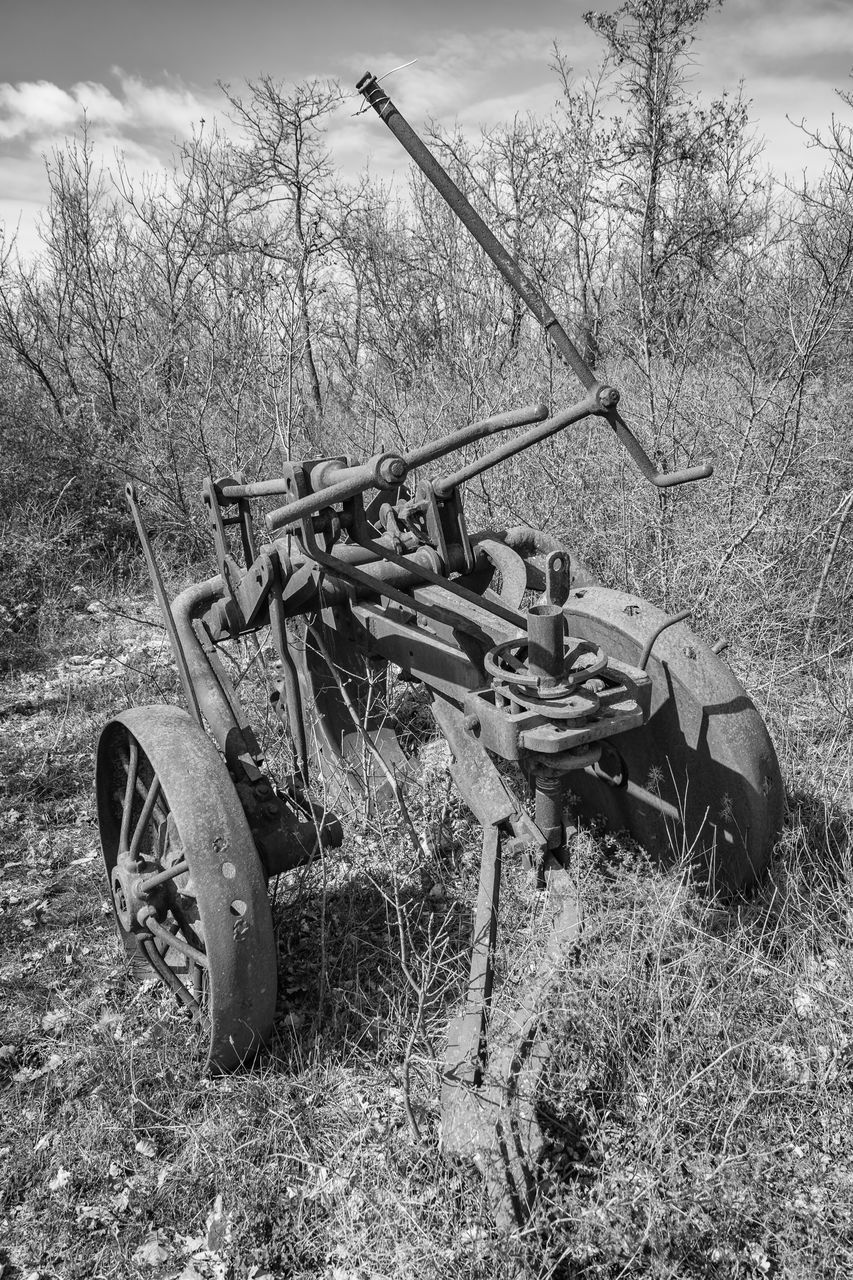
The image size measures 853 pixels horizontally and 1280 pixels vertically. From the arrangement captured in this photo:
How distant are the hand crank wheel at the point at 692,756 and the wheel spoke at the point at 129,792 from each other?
5.01 feet

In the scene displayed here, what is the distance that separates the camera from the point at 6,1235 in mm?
2225

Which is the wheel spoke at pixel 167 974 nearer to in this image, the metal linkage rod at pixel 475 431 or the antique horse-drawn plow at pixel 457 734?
the antique horse-drawn plow at pixel 457 734

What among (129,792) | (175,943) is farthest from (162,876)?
(129,792)

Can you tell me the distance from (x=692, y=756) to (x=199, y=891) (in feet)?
4.99

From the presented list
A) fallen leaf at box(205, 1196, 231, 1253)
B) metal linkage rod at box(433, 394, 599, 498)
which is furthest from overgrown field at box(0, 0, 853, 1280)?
metal linkage rod at box(433, 394, 599, 498)

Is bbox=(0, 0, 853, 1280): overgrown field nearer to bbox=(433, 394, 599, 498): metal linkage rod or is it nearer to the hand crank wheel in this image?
the hand crank wheel

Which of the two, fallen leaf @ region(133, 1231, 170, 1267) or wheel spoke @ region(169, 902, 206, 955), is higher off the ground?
wheel spoke @ region(169, 902, 206, 955)

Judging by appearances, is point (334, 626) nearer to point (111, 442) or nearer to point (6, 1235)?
point (6, 1235)

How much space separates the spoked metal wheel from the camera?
2.25m

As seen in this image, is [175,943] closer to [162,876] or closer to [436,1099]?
[162,876]

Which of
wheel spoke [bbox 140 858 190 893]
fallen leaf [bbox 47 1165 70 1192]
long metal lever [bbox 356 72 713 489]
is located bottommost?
fallen leaf [bbox 47 1165 70 1192]

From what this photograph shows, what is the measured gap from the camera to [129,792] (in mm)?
2895

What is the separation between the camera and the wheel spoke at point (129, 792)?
112 inches

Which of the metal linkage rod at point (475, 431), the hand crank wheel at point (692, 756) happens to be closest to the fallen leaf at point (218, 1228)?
the hand crank wheel at point (692, 756)
